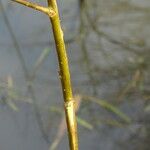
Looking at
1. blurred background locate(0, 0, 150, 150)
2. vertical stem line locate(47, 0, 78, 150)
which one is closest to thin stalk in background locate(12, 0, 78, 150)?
vertical stem line locate(47, 0, 78, 150)

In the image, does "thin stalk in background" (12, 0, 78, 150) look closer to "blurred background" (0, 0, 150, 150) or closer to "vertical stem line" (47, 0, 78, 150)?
"vertical stem line" (47, 0, 78, 150)

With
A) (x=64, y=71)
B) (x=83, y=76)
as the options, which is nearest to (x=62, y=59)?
(x=64, y=71)

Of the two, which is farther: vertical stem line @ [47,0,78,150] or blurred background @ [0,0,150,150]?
blurred background @ [0,0,150,150]

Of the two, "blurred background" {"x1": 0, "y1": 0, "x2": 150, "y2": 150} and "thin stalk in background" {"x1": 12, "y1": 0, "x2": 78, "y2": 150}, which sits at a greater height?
"blurred background" {"x1": 0, "y1": 0, "x2": 150, "y2": 150}

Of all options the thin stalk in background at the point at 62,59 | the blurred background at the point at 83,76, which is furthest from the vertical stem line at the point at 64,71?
the blurred background at the point at 83,76

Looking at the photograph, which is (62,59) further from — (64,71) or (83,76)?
(83,76)

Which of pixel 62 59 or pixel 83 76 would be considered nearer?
pixel 62 59

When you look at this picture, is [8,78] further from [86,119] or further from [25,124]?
[86,119]

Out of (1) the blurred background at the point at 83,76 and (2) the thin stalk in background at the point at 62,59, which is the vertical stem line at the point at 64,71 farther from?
(1) the blurred background at the point at 83,76
